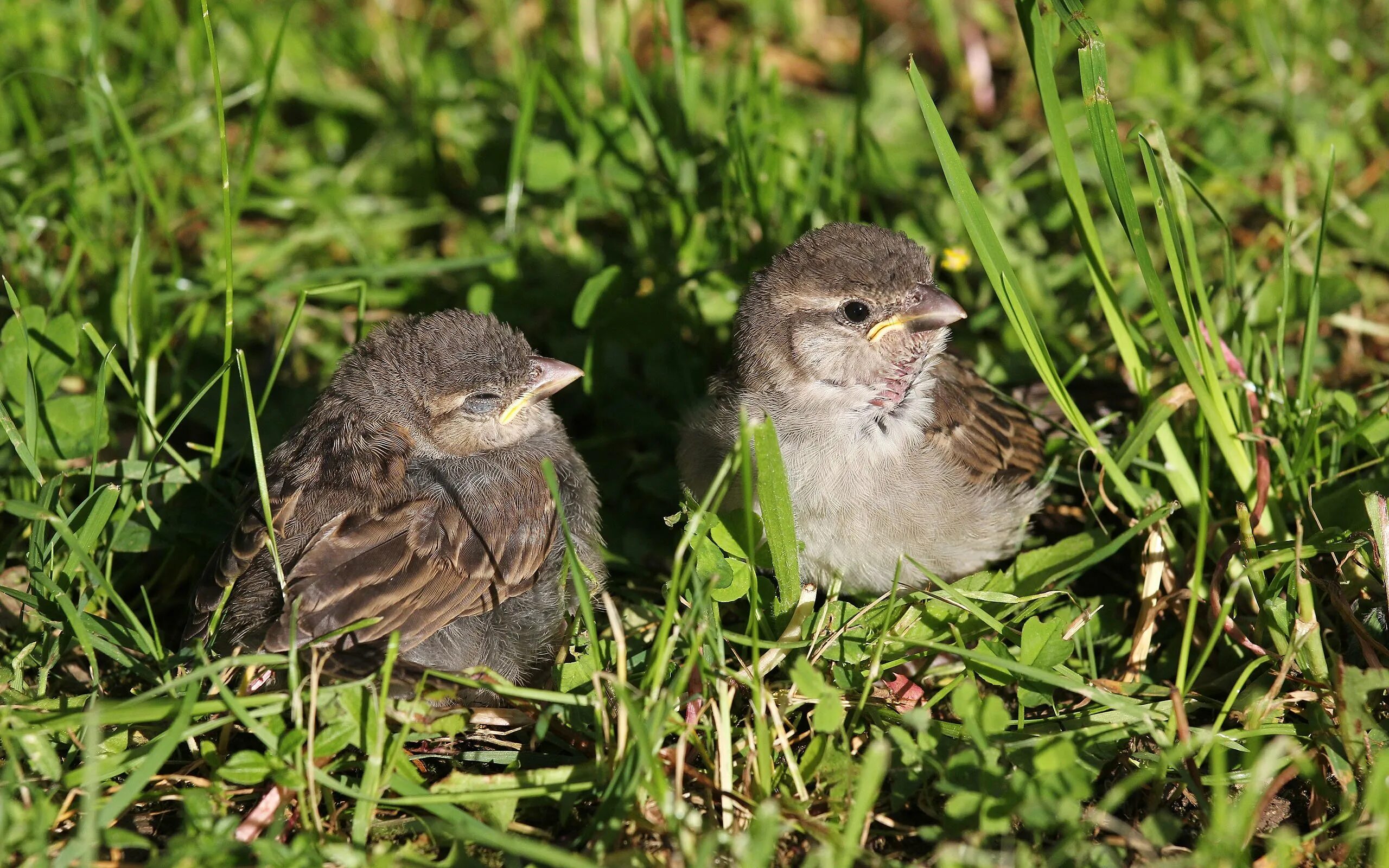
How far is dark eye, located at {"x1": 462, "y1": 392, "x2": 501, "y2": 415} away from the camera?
373 cm

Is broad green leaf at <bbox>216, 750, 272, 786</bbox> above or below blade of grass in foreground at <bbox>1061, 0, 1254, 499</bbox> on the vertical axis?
below

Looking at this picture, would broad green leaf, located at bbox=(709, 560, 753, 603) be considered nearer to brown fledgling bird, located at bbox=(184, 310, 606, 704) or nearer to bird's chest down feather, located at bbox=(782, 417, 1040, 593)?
bird's chest down feather, located at bbox=(782, 417, 1040, 593)

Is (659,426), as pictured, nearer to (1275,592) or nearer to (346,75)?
(1275,592)

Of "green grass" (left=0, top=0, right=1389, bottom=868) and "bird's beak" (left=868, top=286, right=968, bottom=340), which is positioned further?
"bird's beak" (left=868, top=286, right=968, bottom=340)

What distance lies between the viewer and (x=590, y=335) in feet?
14.5

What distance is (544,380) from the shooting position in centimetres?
380

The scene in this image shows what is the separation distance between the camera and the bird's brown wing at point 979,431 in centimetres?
386

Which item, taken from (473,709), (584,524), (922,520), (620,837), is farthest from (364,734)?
(922,520)

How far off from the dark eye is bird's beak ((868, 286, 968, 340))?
47.4 inches

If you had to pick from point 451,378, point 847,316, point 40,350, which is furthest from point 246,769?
point 847,316

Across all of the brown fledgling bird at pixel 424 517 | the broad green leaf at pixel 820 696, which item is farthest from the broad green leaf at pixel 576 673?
the broad green leaf at pixel 820 696

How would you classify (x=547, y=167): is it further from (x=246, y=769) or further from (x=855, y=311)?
(x=246, y=769)

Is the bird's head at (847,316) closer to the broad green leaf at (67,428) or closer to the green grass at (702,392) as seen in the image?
the green grass at (702,392)

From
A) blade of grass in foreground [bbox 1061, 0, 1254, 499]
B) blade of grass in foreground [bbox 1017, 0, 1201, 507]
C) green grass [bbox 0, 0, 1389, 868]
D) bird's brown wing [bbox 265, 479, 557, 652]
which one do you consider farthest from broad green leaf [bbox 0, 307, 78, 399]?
blade of grass in foreground [bbox 1061, 0, 1254, 499]
